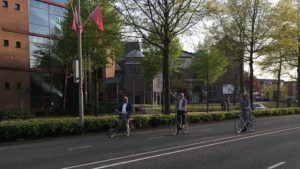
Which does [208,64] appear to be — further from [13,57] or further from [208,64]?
[13,57]

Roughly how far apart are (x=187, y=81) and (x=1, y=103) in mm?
80562

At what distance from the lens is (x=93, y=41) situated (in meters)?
35.7

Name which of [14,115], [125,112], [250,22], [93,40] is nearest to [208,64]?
[250,22]

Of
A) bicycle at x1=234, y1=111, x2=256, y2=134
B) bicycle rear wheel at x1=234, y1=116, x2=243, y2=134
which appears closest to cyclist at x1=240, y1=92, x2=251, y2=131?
bicycle at x1=234, y1=111, x2=256, y2=134

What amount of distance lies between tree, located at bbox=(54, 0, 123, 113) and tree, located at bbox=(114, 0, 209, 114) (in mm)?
1373

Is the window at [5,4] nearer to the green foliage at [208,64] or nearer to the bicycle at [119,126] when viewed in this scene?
the bicycle at [119,126]

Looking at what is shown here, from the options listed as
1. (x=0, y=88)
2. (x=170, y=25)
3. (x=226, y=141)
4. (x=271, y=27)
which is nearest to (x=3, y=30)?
(x=0, y=88)

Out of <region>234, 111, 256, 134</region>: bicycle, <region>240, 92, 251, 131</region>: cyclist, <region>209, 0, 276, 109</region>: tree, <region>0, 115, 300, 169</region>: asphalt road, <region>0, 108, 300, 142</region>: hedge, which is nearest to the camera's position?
<region>0, 115, 300, 169</region>: asphalt road

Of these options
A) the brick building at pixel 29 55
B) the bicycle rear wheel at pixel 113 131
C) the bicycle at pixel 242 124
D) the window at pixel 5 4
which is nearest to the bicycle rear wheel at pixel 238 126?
the bicycle at pixel 242 124

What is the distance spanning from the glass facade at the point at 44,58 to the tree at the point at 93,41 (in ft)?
6.29

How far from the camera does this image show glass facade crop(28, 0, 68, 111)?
4569cm

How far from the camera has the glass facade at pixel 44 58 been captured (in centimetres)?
4569

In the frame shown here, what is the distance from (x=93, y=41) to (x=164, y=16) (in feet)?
23.5

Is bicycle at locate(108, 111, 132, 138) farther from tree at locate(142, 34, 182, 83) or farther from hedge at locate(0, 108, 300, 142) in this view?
tree at locate(142, 34, 182, 83)
